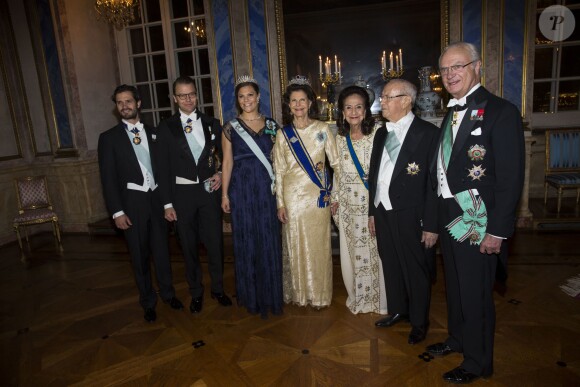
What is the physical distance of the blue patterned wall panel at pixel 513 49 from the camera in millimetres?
4332

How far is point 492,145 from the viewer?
5.63 feet

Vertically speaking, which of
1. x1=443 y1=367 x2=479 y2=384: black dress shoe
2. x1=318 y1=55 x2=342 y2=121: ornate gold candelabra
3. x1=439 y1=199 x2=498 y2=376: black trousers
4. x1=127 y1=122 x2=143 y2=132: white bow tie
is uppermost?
x1=318 y1=55 x2=342 y2=121: ornate gold candelabra

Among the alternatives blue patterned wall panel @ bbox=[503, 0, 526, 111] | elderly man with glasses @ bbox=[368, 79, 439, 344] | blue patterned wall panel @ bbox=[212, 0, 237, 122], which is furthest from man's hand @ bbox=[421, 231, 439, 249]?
blue patterned wall panel @ bbox=[212, 0, 237, 122]

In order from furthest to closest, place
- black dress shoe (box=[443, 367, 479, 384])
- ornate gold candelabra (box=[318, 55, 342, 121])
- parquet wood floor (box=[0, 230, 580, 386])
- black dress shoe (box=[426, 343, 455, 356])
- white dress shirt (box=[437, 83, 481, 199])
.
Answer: ornate gold candelabra (box=[318, 55, 342, 121]) < black dress shoe (box=[426, 343, 455, 356]) < parquet wood floor (box=[0, 230, 580, 386]) < black dress shoe (box=[443, 367, 479, 384]) < white dress shirt (box=[437, 83, 481, 199])

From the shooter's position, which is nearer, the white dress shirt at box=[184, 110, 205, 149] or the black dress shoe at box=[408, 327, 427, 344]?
the black dress shoe at box=[408, 327, 427, 344]

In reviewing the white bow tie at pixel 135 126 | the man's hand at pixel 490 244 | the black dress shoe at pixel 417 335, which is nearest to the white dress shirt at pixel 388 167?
the man's hand at pixel 490 244

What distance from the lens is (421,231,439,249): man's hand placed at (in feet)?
6.91

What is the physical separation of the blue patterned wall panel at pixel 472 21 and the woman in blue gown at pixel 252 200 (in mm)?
3007

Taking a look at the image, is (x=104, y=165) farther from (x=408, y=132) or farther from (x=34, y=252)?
(x=34, y=252)

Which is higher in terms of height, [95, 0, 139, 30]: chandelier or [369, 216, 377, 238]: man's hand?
[95, 0, 139, 30]: chandelier

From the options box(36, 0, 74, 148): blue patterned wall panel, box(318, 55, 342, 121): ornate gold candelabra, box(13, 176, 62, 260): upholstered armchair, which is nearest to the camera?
box(13, 176, 62, 260): upholstered armchair

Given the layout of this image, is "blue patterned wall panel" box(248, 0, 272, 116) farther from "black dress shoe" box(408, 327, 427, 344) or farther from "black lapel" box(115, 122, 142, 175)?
"black dress shoe" box(408, 327, 427, 344)

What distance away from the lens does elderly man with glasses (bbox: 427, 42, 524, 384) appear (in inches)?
66.2

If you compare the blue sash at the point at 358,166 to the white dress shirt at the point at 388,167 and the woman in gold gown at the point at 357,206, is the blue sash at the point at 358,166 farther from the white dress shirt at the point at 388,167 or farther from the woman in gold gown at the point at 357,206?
the white dress shirt at the point at 388,167
